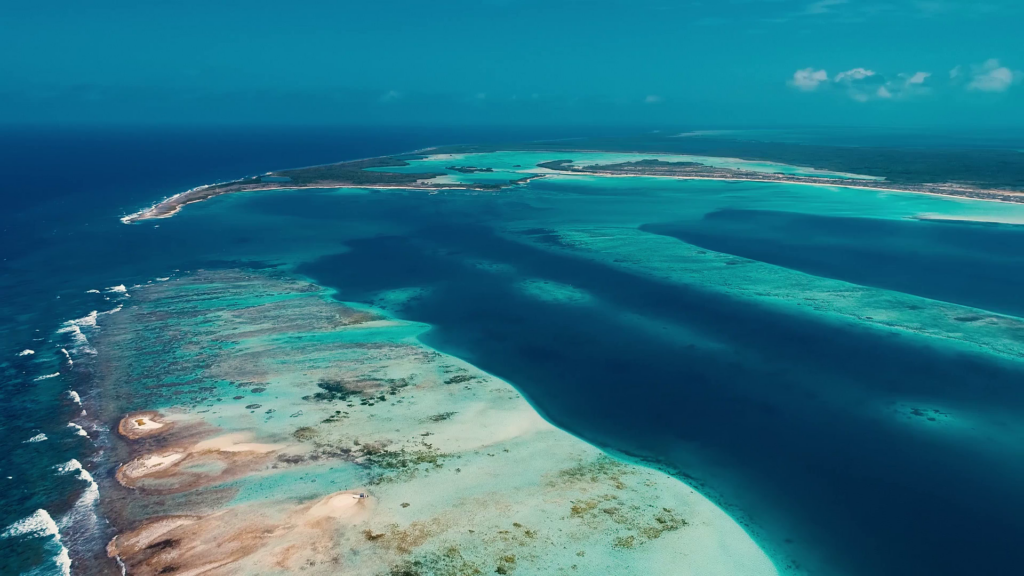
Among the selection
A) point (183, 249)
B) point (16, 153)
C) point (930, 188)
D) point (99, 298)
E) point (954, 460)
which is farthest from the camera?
point (16, 153)

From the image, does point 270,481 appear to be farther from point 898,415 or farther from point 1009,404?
point 1009,404

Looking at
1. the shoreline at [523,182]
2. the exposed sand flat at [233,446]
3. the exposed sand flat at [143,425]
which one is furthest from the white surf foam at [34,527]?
the shoreline at [523,182]

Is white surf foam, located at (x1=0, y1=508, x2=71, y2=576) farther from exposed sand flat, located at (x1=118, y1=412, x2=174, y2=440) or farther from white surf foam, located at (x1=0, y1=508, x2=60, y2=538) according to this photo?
exposed sand flat, located at (x1=118, y1=412, x2=174, y2=440)

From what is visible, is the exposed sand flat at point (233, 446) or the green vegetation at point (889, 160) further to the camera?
the green vegetation at point (889, 160)

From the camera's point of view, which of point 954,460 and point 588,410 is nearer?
point 954,460

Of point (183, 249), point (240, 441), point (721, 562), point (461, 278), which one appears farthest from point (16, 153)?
point (721, 562)

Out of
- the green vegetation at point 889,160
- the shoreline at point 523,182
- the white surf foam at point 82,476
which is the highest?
the green vegetation at point 889,160

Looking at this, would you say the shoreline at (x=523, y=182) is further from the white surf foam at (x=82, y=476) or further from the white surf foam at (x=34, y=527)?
the white surf foam at (x=34, y=527)

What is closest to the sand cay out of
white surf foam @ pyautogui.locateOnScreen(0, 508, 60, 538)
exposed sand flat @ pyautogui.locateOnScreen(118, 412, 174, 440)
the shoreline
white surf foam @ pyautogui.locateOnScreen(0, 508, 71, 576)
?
exposed sand flat @ pyautogui.locateOnScreen(118, 412, 174, 440)
